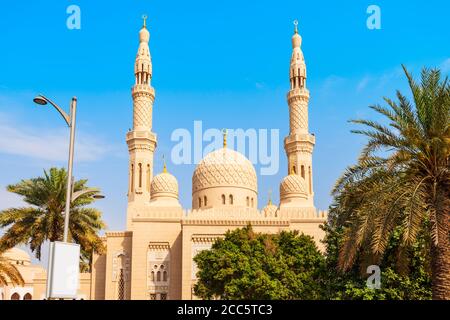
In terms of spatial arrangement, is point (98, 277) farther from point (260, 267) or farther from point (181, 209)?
point (260, 267)

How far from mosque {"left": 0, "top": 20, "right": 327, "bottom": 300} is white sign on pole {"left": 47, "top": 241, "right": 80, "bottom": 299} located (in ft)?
80.5

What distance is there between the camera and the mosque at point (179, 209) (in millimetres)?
35844

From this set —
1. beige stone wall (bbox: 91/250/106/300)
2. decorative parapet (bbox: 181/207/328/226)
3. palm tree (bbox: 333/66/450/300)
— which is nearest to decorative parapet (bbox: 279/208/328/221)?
decorative parapet (bbox: 181/207/328/226)

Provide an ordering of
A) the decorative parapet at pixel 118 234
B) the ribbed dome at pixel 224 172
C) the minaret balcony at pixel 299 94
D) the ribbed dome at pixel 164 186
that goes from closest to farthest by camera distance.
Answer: the decorative parapet at pixel 118 234
the ribbed dome at pixel 164 186
the ribbed dome at pixel 224 172
the minaret balcony at pixel 299 94

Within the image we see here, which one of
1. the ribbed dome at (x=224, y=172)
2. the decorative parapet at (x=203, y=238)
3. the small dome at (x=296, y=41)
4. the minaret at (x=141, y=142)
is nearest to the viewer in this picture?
the decorative parapet at (x=203, y=238)

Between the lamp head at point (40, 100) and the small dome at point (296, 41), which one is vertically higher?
the small dome at point (296, 41)

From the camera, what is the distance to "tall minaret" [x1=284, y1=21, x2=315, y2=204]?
42.9m

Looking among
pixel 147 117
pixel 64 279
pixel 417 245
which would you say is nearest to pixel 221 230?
pixel 147 117

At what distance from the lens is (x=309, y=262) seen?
26984 mm

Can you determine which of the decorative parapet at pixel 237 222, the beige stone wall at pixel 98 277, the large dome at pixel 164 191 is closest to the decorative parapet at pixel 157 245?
the decorative parapet at pixel 237 222

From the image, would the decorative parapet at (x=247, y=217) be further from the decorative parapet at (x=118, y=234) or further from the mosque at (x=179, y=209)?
the decorative parapet at (x=118, y=234)

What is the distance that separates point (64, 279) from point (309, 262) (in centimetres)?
1841

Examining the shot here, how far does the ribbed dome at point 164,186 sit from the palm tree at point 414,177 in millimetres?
25349

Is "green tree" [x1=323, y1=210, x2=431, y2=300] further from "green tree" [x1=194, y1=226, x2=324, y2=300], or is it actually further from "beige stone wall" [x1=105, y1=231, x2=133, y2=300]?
"beige stone wall" [x1=105, y1=231, x2=133, y2=300]
